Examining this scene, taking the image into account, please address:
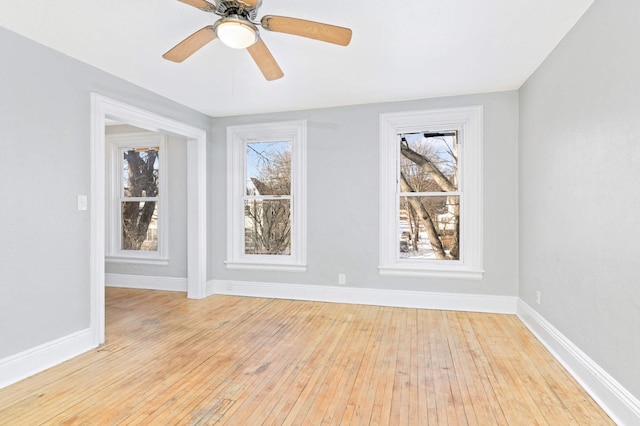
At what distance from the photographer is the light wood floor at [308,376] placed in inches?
79.4

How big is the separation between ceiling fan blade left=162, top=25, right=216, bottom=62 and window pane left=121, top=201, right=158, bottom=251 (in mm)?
3322

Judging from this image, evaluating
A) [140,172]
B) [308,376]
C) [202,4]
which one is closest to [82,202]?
[202,4]

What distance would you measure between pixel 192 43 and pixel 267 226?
290 cm

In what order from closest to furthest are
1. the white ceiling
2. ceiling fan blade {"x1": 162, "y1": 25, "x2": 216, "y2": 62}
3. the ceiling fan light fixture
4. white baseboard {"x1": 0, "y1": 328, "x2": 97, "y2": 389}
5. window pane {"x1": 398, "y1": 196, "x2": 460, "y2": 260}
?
the ceiling fan light fixture, ceiling fan blade {"x1": 162, "y1": 25, "x2": 216, "y2": 62}, the white ceiling, white baseboard {"x1": 0, "y1": 328, "x2": 97, "y2": 389}, window pane {"x1": 398, "y1": 196, "x2": 460, "y2": 260}

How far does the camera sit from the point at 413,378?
2451 mm

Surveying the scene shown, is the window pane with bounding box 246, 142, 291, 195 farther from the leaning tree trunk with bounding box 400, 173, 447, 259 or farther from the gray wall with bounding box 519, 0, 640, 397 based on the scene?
the gray wall with bounding box 519, 0, 640, 397

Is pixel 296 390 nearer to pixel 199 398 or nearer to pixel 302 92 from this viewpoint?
pixel 199 398

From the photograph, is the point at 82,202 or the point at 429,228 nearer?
the point at 82,202

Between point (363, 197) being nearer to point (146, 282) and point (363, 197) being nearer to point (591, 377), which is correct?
point (591, 377)

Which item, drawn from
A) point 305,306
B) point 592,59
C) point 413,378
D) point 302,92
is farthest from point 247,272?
point 592,59

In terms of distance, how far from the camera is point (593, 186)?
2.23 m

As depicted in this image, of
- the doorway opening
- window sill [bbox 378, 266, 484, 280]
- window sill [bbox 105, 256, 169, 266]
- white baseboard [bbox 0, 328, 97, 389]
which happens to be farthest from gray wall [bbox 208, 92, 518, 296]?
white baseboard [bbox 0, 328, 97, 389]

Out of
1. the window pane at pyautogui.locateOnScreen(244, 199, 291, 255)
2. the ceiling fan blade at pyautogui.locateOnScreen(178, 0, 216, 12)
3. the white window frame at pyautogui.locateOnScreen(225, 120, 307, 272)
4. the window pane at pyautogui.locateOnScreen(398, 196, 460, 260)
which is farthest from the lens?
the window pane at pyautogui.locateOnScreen(244, 199, 291, 255)

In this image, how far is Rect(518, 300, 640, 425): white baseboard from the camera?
186 cm
